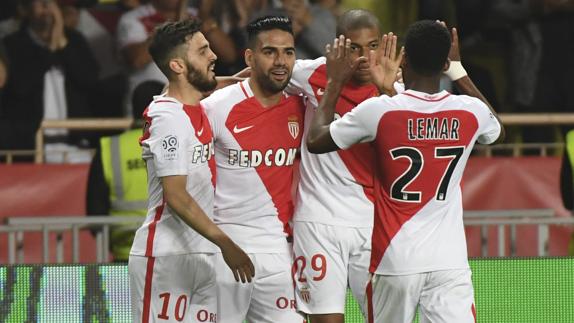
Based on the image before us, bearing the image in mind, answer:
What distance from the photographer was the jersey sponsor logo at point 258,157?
346 inches

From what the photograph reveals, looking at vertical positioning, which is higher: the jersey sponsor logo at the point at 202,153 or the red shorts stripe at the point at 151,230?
the jersey sponsor logo at the point at 202,153

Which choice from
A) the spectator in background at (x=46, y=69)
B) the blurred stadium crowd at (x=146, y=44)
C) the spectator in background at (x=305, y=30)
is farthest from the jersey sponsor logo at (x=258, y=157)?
the spectator in background at (x=46, y=69)

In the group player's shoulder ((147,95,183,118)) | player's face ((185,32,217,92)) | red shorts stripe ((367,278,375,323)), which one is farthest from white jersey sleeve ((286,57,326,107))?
red shorts stripe ((367,278,375,323))

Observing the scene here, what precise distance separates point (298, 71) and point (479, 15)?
A: 19.0 feet

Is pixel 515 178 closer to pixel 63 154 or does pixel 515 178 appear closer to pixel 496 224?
pixel 496 224

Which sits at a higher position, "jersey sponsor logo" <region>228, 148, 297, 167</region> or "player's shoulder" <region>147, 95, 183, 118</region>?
"player's shoulder" <region>147, 95, 183, 118</region>

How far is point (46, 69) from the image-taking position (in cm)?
1358

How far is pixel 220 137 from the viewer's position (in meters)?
8.79

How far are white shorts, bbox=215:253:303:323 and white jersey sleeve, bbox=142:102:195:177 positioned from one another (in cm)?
79

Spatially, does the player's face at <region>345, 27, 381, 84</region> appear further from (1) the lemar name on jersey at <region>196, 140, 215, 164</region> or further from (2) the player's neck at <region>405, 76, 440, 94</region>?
(1) the lemar name on jersey at <region>196, 140, 215, 164</region>

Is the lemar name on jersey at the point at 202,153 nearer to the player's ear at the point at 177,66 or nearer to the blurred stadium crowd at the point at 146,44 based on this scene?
the player's ear at the point at 177,66

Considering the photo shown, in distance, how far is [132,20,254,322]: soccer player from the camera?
26.8 feet

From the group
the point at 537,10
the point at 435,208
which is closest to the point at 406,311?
the point at 435,208

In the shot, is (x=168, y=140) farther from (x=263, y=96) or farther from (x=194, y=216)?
(x=263, y=96)
